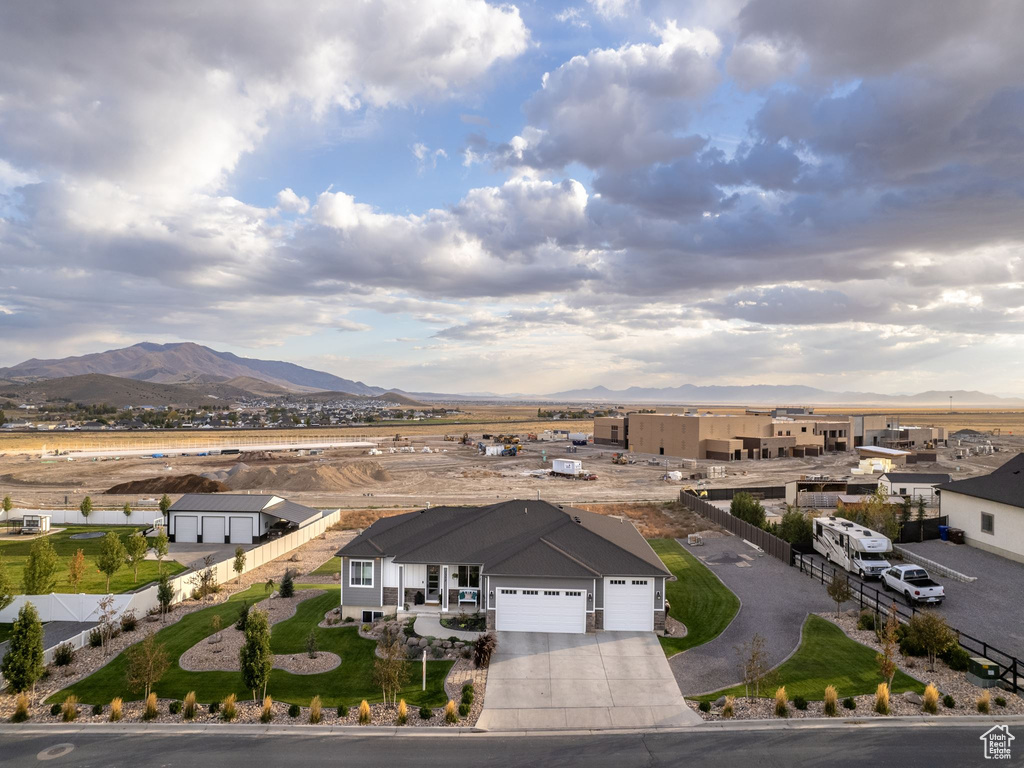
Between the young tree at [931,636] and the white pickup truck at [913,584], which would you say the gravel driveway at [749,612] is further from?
the young tree at [931,636]

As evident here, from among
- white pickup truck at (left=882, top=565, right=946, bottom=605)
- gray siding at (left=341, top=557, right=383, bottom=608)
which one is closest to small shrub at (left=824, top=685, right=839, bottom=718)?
Answer: white pickup truck at (left=882, top=565, right=946, bottom=605)

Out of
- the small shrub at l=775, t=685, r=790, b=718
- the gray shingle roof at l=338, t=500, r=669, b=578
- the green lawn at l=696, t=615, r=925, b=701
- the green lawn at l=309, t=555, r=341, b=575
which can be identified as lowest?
the green lawn at l=309, t=555, r=341, b=575

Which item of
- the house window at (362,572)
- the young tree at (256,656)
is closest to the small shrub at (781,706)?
the young tree at (256,656)

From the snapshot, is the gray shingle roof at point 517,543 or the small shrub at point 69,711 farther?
the gray shingle roof at point 517,543

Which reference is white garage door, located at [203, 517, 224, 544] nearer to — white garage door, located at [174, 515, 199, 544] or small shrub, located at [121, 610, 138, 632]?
white garage door, located at [174, 515, 199, 544]

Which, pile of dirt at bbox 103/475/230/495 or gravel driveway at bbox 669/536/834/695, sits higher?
gravel driveway at bbox 669/536/834/695

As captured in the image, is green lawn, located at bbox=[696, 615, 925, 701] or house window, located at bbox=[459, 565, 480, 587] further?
house window, located at bbox=[459, 565, 480, 587]

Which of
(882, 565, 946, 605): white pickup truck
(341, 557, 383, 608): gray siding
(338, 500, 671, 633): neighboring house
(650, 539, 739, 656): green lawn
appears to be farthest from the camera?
(882, 565, 946, 605): white pickup truck

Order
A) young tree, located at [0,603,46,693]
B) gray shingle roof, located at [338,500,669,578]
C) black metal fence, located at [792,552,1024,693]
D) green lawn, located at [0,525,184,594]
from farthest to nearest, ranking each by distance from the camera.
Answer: green lawn, located at [0,525,184,594] < gray shingle roof, located at [338,500,669,578] < black metal fence, located at [792,552,1024,693] < young tree, located at [0,603,46,693]
